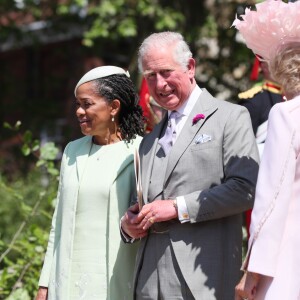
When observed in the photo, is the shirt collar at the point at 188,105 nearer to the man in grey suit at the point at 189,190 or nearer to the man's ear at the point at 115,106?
the man in grey suit at the point at 189,190

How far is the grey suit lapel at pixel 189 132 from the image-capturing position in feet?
13.9

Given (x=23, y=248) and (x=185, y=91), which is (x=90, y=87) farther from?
(x=23, y=248)

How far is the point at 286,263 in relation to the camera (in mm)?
3646

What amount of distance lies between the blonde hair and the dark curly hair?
1.19 m

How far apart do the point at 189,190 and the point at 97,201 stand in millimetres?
624

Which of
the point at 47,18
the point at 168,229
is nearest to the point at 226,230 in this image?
the point at 168,229

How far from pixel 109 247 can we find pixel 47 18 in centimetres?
1037

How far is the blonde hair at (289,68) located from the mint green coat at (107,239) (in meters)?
1.16

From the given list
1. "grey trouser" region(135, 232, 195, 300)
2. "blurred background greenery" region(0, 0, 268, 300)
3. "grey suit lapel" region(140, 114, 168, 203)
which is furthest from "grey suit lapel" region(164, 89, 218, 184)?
"blurred background greenery" region(0, 0, 268, 300)

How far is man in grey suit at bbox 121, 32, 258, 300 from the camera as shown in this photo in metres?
4.10

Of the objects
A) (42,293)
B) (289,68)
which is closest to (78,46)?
(42,293)

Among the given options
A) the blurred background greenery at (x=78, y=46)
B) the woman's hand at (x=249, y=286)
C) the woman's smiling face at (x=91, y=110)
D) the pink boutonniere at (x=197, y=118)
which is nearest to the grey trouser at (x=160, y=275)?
the woman's hand at (x=249, y=286)

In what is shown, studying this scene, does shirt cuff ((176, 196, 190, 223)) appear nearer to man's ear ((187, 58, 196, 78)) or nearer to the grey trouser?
the grey trouser

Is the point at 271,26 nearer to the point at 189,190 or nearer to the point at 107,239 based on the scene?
the point at 189,190
